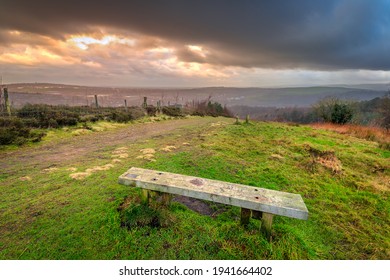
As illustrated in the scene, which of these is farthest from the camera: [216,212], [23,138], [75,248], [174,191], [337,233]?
[23,138]

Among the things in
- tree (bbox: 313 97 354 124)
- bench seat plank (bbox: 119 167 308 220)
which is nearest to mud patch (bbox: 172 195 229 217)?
bench seat plank (bbox: 119 167 308 220)

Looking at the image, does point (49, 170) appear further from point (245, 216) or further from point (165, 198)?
point (245, 216)

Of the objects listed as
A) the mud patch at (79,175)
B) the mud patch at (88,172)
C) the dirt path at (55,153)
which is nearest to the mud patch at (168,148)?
the mud patch at (88,172)

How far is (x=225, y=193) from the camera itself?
275 cm

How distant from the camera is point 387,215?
3.80m

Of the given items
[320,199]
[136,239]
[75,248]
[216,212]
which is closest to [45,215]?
[75,248]

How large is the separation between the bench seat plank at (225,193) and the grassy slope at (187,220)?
1.41ft

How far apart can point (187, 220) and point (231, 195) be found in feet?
2.82

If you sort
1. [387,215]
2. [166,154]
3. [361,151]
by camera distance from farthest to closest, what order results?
[361,151] < [166,154] < [387,215]

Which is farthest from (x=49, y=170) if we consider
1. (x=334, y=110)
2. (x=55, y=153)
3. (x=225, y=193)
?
(x=334, y=110)

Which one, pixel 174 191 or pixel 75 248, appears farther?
pixel 174 191
